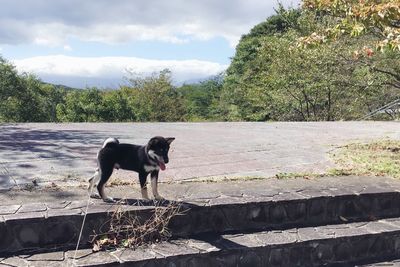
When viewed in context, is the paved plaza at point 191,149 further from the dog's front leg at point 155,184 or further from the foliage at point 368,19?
the foliage at point 368,19

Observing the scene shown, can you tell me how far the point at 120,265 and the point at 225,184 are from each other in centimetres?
191

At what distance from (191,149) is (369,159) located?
279cm

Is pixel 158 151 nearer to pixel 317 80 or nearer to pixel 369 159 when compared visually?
pixel 369 159

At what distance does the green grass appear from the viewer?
6286 mm

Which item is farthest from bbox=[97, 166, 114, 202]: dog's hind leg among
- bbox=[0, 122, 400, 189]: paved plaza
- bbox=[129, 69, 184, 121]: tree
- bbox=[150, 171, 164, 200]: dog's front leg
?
bbox=[129, 69, 184, 121]: tree

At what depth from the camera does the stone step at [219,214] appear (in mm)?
3836

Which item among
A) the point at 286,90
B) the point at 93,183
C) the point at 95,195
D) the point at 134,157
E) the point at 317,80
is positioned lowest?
the point at 95,195

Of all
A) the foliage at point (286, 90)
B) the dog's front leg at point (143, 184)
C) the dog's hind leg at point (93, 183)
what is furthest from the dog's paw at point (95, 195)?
the foliage at point (286, 90)

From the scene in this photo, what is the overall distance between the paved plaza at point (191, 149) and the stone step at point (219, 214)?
3.44 ft

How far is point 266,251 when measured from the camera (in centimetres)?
434

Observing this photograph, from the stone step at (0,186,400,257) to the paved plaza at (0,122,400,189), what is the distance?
1047mm

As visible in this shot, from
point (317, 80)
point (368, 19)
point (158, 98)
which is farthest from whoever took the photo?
point (158, 98)

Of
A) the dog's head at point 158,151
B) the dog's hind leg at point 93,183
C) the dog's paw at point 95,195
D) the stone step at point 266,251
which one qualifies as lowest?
the stone step at point 266,251

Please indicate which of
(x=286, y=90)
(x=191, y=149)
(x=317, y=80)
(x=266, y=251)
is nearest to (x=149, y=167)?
(x=266, y=251)
